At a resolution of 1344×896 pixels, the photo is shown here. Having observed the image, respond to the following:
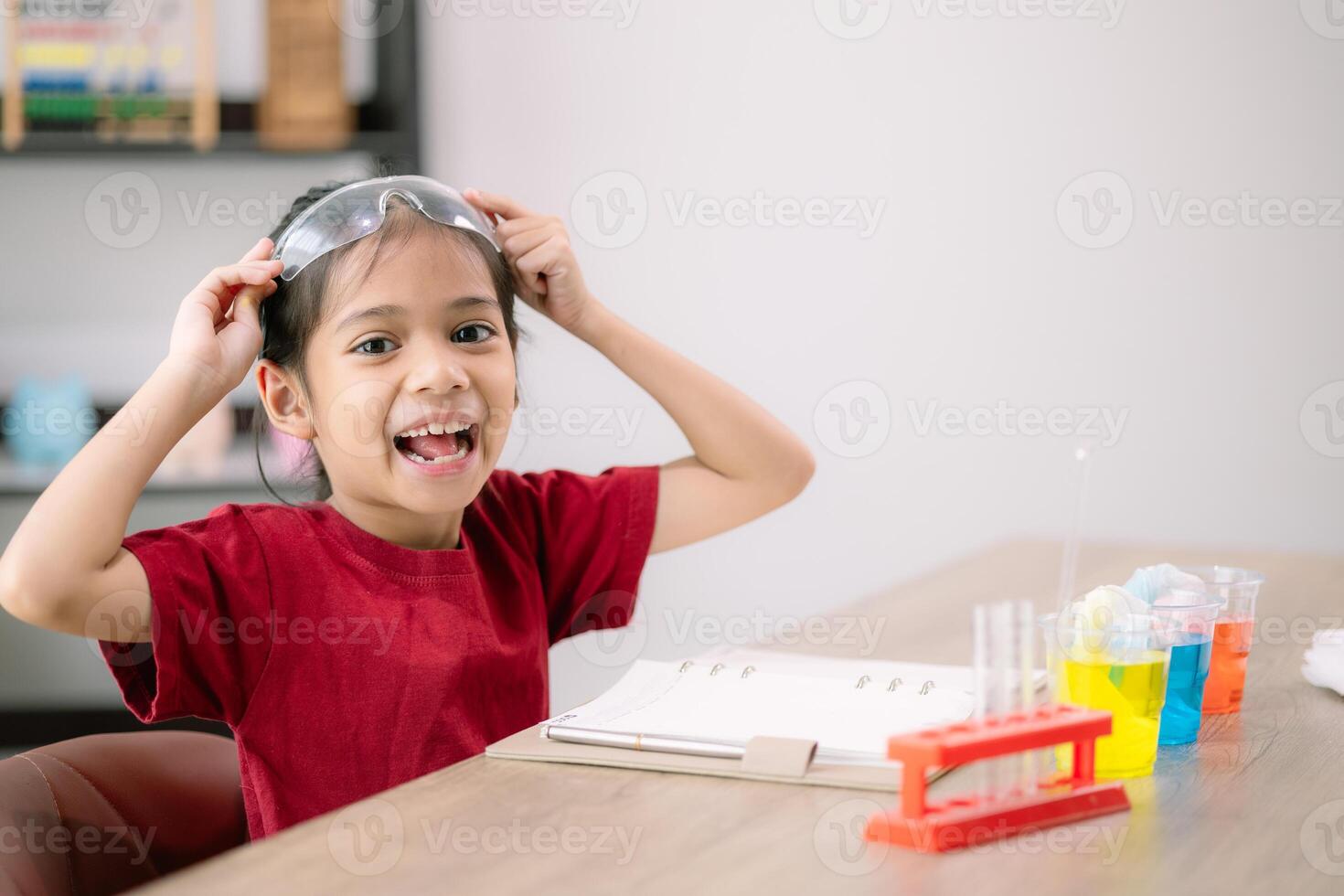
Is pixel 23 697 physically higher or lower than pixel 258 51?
lower

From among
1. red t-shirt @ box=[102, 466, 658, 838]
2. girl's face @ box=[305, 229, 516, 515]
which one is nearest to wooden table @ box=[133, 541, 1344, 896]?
red t-shirt @ box=[102, 466, 658, 838]

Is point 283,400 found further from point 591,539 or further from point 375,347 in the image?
point 591,539

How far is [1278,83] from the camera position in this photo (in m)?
2.80

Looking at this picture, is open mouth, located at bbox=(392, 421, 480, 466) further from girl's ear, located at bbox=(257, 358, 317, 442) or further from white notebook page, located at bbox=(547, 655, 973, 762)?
white notebook page, located at bbox=(547, 655, 973, 762)

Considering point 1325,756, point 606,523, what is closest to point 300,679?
point 606,523

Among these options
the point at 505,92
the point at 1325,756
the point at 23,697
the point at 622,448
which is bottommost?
the point at 23,697

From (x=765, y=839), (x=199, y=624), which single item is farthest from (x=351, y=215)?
(x=765, y=839)

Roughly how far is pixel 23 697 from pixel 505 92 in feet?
5.60

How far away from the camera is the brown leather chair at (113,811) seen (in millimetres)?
1127

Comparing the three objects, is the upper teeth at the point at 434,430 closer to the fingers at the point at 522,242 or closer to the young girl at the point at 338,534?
the young girl at the point at 338,534

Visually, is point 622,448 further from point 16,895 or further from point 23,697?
point 16,895

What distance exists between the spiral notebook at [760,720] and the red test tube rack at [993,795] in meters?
0.09

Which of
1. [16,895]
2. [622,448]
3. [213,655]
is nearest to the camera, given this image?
[16,895]

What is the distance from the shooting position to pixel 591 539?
1589mm
